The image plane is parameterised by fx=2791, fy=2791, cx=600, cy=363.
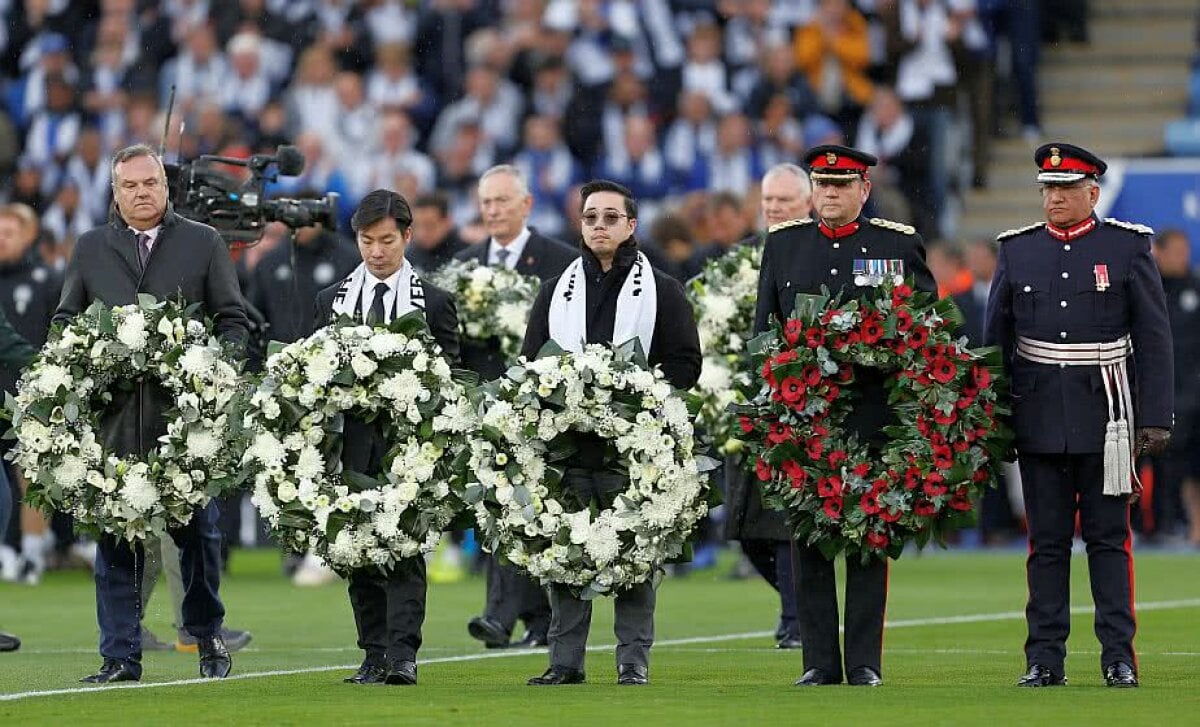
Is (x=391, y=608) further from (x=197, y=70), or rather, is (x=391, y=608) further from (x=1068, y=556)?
(x=197, y=70)

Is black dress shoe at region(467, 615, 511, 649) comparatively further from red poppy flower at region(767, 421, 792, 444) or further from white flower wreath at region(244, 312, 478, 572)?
red poppy flower at region(767, 421, 792, 444)

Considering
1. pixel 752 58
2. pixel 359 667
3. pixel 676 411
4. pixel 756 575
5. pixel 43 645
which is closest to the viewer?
pixel 676 411

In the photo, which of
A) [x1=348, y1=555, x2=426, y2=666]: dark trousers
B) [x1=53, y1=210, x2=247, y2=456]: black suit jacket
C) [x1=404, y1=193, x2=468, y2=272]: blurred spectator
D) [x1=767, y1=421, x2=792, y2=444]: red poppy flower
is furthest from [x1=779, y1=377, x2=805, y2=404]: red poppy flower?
[x1=404, y1=193, x2=468, y2=272]: blurred spectator

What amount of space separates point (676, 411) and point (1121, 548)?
1889mm

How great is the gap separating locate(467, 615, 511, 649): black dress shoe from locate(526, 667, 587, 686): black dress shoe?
7.85 ft

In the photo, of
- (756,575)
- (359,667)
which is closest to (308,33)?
(756,575)

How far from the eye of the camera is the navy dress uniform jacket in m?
11.2

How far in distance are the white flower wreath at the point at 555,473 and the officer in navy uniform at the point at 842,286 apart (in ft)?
2.22

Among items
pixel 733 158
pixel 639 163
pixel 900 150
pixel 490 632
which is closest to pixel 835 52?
pixel 900 150

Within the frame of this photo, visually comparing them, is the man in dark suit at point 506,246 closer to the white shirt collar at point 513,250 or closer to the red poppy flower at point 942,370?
the white shirt collar at point 513,250

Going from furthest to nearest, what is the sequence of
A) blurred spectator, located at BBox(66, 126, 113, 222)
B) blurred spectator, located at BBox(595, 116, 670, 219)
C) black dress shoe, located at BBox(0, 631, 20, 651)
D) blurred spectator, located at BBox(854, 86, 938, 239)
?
blurred spectator, located at BBox(66, 126, 113, 222) → blurred spectator, located at BBox(595, 116, 670, 219) → blurred spectator, located at BBox(854, 86, 938, 239) → black dress shoe, located at BBox(0, 631, 20, 651)

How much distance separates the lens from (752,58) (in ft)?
81.3

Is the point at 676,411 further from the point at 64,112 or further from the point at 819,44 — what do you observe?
the point at 64,112

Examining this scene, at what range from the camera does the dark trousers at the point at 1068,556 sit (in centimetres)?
1129
